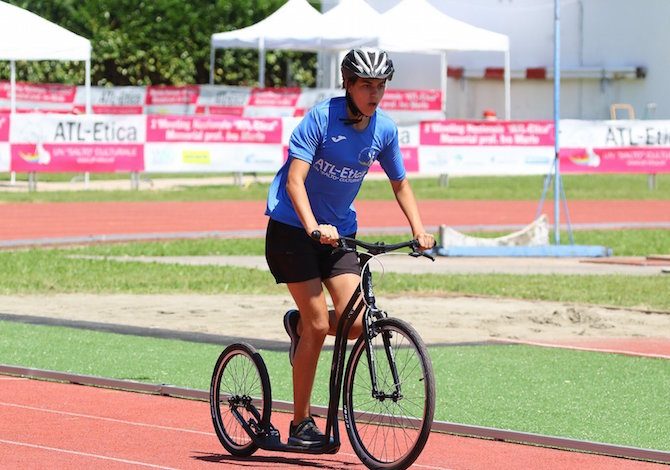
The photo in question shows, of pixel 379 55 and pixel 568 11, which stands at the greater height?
pixel 568 11

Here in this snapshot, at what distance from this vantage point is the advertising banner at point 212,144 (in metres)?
28.0

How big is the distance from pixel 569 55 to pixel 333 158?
40.2 metres

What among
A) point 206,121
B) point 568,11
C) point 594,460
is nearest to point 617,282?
point 594,460

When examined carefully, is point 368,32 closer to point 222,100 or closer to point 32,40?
point 222,100

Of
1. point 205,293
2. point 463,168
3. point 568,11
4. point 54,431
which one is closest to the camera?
point 54,431

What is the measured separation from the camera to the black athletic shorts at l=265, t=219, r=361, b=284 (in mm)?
7910

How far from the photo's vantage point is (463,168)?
26.9 metres

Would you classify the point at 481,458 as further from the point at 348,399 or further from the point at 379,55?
the point at 379,55

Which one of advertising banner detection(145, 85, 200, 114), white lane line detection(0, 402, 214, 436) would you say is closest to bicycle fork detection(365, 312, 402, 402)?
white lane line detection(0, 402, 214, 436)

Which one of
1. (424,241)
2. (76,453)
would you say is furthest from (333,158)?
(76,453)

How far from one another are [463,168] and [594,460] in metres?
19.0

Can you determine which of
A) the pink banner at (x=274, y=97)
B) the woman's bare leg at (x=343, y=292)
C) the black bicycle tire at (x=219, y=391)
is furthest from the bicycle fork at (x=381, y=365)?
the pink banner at (x=274, y=97)

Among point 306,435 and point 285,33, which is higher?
point 285,33

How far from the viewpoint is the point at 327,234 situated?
7.46m
